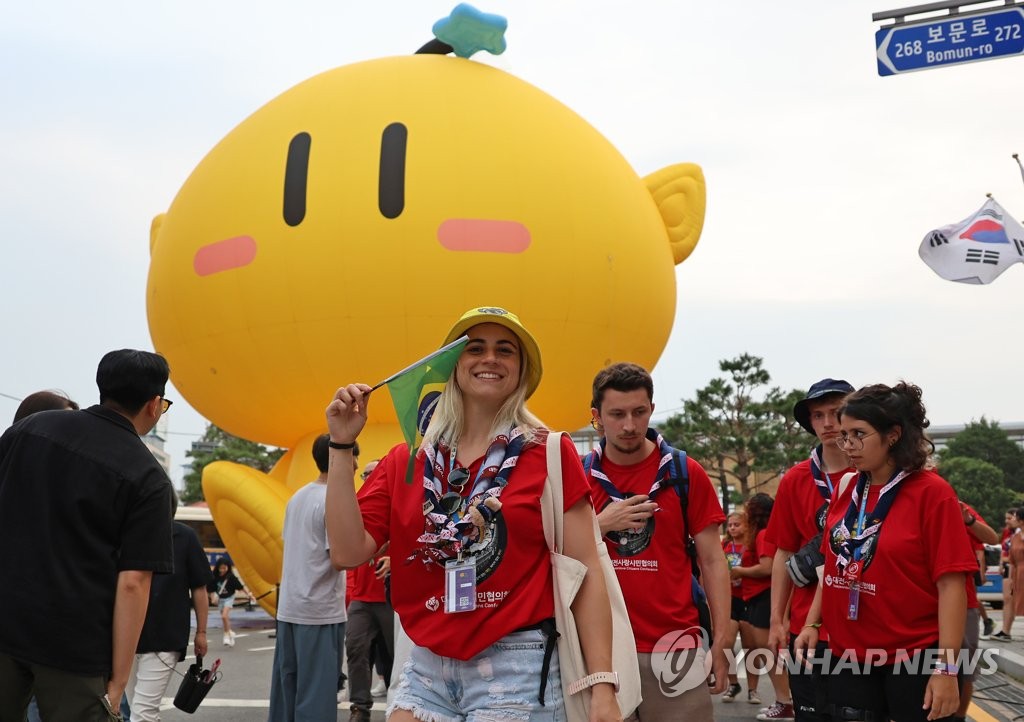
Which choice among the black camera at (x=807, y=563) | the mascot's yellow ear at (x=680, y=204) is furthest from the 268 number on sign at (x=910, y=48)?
the mascot's yellow ear at (x=680, y=204)

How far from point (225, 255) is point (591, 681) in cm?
839

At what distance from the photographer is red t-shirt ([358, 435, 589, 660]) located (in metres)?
2.57

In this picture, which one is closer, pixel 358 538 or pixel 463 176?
pixel 358 538

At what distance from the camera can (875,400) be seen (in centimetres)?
367

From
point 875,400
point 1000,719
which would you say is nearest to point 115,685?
point 875,400

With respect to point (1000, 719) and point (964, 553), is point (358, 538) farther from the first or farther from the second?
point (1000, 719)

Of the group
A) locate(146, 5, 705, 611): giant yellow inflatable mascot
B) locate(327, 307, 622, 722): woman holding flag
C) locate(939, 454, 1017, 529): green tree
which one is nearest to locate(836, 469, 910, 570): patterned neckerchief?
locate(327, 307, 622, 722): woman holding flag

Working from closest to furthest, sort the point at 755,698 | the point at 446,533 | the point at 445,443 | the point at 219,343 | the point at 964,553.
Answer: the point at 446,533, the point at 445,443, the point at 964,553, the point at 755,698, the point at 219,343

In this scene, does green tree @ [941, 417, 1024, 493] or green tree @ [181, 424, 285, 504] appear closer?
green tree @ [181, 424, 285, 504]

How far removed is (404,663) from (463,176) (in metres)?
7.64

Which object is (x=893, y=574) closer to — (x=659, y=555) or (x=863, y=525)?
(x=863, y=525)

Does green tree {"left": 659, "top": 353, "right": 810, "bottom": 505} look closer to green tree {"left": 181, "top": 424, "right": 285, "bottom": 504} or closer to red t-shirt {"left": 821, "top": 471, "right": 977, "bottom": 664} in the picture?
green tree {"left": 181, "top": 424, "right": 285, "bottom": 504}

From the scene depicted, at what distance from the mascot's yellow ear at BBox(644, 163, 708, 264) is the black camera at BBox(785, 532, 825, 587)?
7.89 meters

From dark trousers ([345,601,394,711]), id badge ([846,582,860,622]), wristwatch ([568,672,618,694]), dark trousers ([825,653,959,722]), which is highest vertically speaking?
id badge ([846,582,860,622])
